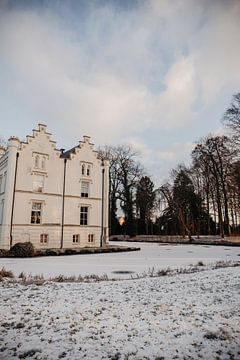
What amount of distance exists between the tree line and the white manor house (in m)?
12.6

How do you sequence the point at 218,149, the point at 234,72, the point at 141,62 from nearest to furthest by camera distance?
the point at 234,72
the point at 141,62
the point at 218,149

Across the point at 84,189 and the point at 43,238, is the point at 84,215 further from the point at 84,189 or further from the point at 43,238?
the point at 43,238

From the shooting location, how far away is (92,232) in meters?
24.4

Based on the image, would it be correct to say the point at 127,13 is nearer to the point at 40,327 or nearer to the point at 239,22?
the point at 239,22

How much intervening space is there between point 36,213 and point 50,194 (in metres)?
2.02

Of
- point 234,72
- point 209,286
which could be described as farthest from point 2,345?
point 234,72

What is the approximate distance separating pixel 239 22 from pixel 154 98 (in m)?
8.92

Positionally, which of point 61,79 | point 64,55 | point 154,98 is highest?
point 154,98

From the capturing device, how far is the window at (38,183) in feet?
72.1

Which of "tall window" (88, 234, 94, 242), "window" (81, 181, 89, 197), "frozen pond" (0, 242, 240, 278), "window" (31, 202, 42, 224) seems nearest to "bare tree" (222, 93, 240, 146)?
"frozen pond" (0, 242, 240, 278)

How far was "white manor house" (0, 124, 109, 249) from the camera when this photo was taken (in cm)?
2069

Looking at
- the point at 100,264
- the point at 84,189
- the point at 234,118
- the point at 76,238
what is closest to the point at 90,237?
the point at 76,238

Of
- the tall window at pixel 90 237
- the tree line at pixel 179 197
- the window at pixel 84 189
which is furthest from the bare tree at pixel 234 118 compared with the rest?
the tall window at pixel 90 237

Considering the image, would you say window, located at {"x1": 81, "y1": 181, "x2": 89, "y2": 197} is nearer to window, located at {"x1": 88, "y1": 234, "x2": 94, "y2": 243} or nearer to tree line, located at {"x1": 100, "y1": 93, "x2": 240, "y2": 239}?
window, located at {"x1": 88, "y1": 234, "x2": 94, "y2": 243}
